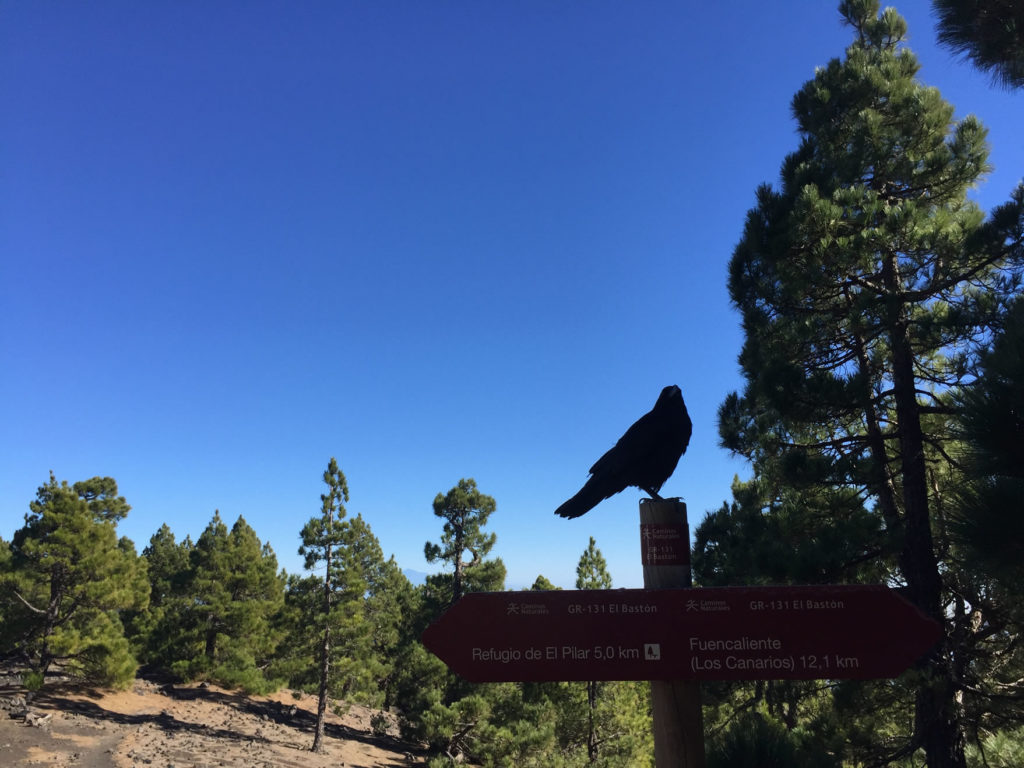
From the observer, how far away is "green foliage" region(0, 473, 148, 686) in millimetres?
17359

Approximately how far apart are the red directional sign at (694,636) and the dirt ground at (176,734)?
58.2 ft

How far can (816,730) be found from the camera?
5.43m

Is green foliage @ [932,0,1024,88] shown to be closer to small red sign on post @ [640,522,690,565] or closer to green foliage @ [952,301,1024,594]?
green foliage @ [952,301,1024,594]

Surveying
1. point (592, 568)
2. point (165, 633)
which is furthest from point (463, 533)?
point (165, 633)

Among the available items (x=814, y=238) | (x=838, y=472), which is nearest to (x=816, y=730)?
(x=838, y=472)

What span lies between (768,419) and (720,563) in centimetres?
172

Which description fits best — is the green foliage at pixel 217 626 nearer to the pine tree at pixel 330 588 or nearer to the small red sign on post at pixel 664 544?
the pine tree at pixel 330 588

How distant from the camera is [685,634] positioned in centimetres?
201

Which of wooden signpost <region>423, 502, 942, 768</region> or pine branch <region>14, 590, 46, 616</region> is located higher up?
wooden signpost <region>423, 502, 942, 768</region>

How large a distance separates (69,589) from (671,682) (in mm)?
21957

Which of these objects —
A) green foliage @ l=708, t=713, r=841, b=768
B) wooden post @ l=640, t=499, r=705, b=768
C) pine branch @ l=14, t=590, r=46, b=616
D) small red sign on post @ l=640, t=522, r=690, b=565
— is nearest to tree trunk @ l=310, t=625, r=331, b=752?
pine branch @ l=14, t=590, r=46, b=616

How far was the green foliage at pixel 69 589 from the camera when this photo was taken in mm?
17359

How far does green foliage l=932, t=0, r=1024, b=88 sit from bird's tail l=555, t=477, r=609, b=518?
15.0 ft

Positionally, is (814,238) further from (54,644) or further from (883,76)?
(54,644)
